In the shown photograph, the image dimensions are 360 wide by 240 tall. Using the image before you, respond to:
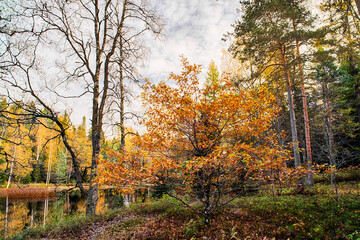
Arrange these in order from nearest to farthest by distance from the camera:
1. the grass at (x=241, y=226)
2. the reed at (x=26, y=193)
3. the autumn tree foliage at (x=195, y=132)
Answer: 1. the grass at (x=241, y=226)
2. the autumn tree foliage at (x=195, y=132)
3. the reed at (x=26, y=193)

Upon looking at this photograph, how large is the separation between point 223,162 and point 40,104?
6.75 metres

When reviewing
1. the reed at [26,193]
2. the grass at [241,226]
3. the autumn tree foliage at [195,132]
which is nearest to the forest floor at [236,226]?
the grass at [241,226]

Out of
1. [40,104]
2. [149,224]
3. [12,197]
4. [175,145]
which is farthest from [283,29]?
[12,197]

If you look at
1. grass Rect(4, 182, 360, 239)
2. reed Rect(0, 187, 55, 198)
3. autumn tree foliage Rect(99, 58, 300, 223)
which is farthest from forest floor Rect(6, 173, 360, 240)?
reed Rect(0, 187, 55, 198)

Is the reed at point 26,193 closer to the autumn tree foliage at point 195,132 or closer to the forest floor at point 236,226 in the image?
the forest floor at point 236,226

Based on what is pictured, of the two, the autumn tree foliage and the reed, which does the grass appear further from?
the reed

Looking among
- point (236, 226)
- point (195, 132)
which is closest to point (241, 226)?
point (236, 226)

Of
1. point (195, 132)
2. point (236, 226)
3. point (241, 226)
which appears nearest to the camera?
point (236, 226)

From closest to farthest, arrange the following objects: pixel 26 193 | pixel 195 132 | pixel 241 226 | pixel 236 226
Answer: pixel 236 226 → pixel 241 226 → pixel 195 132 → pixel 26 193

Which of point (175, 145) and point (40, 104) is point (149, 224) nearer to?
point (175, 145)

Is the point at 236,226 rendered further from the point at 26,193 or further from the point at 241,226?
the point at 26,193

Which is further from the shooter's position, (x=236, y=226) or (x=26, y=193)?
(x=26, y=193)

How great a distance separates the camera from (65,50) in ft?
25.5

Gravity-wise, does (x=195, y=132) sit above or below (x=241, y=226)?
above
